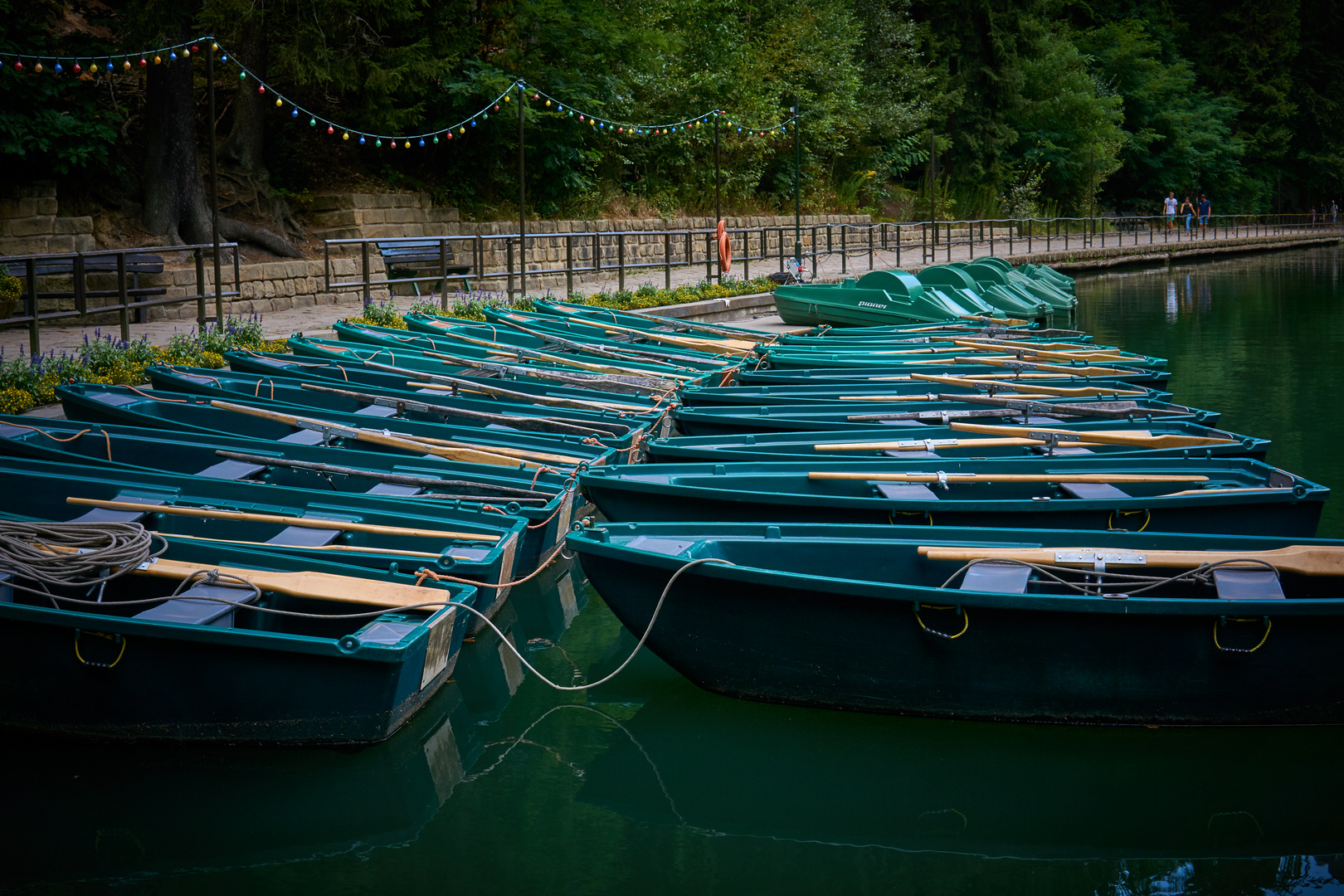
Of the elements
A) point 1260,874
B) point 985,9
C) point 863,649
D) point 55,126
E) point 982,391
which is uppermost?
point 985,9

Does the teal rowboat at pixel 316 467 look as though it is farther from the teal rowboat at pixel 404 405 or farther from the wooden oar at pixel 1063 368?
the wooden oar at pixel 1063 368

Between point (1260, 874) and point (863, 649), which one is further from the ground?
point (863, 649)

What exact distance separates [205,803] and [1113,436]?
5.58 m

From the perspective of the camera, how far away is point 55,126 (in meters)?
15.4

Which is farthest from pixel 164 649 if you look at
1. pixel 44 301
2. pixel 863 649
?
pixel 44 301

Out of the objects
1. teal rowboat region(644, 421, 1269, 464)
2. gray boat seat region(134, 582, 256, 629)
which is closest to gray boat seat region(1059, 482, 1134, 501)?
teal rowboat region(644, 421, 1269, 464)

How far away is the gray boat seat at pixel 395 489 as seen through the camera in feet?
20.5

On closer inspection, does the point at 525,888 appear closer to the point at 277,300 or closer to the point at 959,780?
the point at 959,780

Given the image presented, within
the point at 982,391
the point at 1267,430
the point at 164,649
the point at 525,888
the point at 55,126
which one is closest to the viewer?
the point at 525,888

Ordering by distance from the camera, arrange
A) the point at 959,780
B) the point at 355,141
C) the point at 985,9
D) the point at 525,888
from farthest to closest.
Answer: the point at 985,9 < the point at 355,141 < the point at 959,780 < the point at 525,888

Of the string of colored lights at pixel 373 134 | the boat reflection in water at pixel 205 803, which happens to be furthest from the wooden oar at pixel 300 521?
the string of colored lights at pixel 373 134

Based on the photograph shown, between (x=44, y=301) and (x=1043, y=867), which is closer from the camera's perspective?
(x=1043, y=867)

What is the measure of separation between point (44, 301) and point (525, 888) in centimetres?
1287

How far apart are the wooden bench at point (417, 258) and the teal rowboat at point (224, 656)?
34.0 ft
